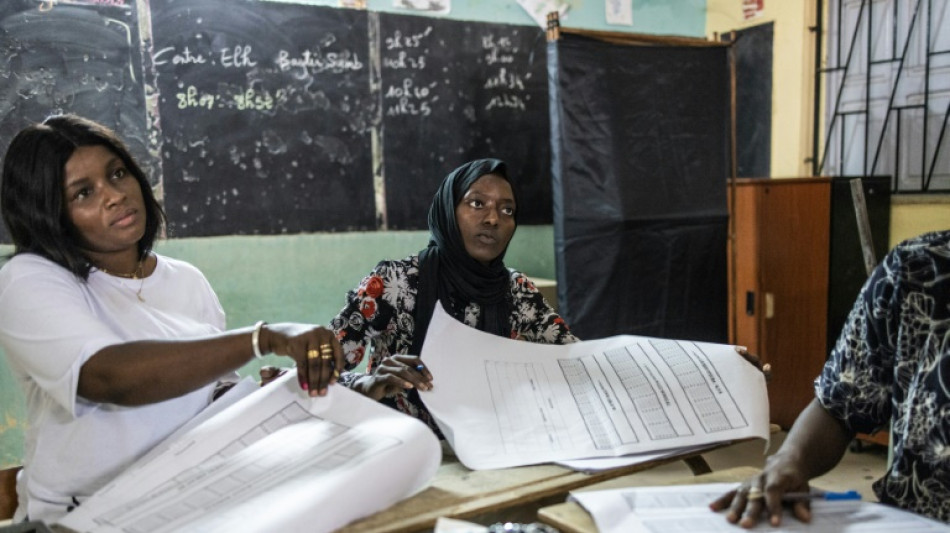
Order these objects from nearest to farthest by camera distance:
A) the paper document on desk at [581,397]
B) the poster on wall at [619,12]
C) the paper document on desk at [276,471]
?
the paper document on desk at [276,471]
the paper document on desk at [581,397]
the poster on wall at [619,12]

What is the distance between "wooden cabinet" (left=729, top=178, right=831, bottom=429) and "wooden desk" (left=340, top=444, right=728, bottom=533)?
102 inches

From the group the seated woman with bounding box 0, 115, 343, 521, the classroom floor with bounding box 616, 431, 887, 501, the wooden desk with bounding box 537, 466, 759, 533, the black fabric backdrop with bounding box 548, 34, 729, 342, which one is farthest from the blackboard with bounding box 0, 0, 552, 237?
the wooden desk with bounding box 537, 466, 759, 533

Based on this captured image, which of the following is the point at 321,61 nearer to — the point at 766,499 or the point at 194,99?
the point at 194,99

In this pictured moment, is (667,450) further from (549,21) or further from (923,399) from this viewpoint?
(549,21)

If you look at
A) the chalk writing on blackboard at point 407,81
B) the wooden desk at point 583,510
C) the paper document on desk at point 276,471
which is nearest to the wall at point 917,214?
the chalk writing on blackboard at point 407,81

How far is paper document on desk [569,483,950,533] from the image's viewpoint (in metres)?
0.82

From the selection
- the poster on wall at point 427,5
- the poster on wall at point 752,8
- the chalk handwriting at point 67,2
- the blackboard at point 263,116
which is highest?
the poster on wall at point 752,8

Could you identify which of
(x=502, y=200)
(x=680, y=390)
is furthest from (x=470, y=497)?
(x=502, y=200)

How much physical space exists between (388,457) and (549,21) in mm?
Answer: 2616

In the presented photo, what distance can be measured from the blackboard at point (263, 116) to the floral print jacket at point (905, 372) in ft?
8.24

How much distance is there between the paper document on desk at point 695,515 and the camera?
82 cm

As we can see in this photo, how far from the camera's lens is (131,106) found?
2857 millimetres

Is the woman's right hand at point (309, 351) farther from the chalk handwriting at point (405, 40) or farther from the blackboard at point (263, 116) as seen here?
the chalk handwriting at point (405, 40)

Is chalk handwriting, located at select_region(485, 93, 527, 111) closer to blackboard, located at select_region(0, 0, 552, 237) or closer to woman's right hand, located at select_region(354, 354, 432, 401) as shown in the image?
blackboard, located at select_region(0, 0, 552, 237)
